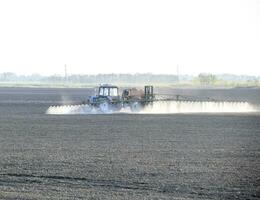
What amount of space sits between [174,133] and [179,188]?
13618 mm

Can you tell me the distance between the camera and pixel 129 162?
1825 centimetres

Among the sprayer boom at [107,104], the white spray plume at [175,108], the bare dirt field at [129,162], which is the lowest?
the white spray plume at [175,108]

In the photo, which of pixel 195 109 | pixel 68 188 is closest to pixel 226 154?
pixel 68 188

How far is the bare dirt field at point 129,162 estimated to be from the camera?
45.5ft

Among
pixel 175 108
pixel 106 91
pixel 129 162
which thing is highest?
pixel 106 91

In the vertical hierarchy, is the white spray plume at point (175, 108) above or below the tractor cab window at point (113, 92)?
below

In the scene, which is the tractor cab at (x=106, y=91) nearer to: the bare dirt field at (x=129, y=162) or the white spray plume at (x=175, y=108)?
the white spray plume at (x=175, y=108)

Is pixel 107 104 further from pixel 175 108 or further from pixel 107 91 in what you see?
pixel 175 108

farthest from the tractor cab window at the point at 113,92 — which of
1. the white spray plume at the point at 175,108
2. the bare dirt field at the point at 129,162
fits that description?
the bare dirt field at the point at 129,162

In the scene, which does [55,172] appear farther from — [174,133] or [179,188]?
[174,133]

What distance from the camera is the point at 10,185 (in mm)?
14484

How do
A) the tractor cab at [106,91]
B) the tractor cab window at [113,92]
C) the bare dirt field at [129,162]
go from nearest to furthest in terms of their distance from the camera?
the bare dirt field at [129,162] < the tractor cab at [106,91] < the tractor cab window at [113,92]

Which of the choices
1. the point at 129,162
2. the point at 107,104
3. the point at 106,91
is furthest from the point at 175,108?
the point at 129,162

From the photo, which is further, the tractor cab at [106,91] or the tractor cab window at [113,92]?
the tractor cab window at [113,92]
